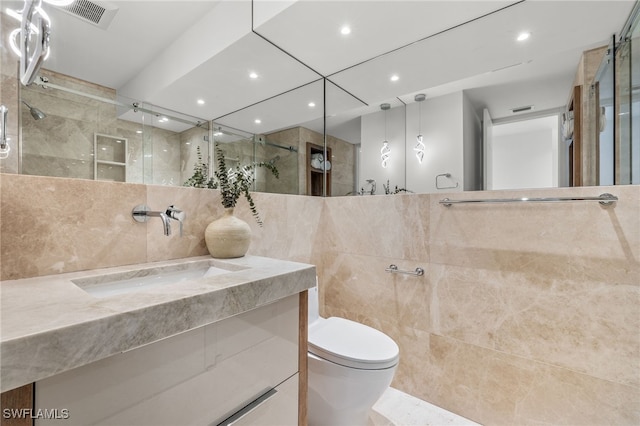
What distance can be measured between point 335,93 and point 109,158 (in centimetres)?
164

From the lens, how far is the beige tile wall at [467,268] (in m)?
0.95

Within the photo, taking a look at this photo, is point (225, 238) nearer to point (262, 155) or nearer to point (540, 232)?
point (262, 155)

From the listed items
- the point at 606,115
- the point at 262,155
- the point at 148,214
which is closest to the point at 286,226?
the point at 262,155

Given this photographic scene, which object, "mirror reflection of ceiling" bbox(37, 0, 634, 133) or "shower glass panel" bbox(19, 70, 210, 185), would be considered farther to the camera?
"mirror reflection of ceiling" bbox(37, 0, 634, 133)

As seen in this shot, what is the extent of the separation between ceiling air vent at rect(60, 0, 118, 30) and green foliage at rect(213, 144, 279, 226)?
68 cm

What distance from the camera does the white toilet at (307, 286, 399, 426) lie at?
126 cm

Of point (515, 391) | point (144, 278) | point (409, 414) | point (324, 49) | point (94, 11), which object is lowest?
point (409, 414)

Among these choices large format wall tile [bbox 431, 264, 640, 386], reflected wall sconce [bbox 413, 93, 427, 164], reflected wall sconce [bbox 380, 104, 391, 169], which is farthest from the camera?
reflected wall sconce [bbox 380, 104, 391, 169]

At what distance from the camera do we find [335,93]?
2232 millimetres

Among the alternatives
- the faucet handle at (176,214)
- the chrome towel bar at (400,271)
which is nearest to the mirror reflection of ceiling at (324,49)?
the faucet handle at (176,214)

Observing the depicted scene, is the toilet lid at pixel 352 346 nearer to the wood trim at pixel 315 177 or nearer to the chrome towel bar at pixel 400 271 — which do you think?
the chrome towel bar at pixel 400 271

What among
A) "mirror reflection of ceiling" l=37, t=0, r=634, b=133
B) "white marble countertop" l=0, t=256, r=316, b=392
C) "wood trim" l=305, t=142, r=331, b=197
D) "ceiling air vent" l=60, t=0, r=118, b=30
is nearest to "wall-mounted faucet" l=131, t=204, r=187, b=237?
"white marble countertop" l=0, t=256, r=316, b=392

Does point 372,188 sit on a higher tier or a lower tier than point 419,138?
lower

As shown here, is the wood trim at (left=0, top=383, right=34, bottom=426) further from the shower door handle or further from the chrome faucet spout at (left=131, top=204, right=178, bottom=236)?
the shower door handle
